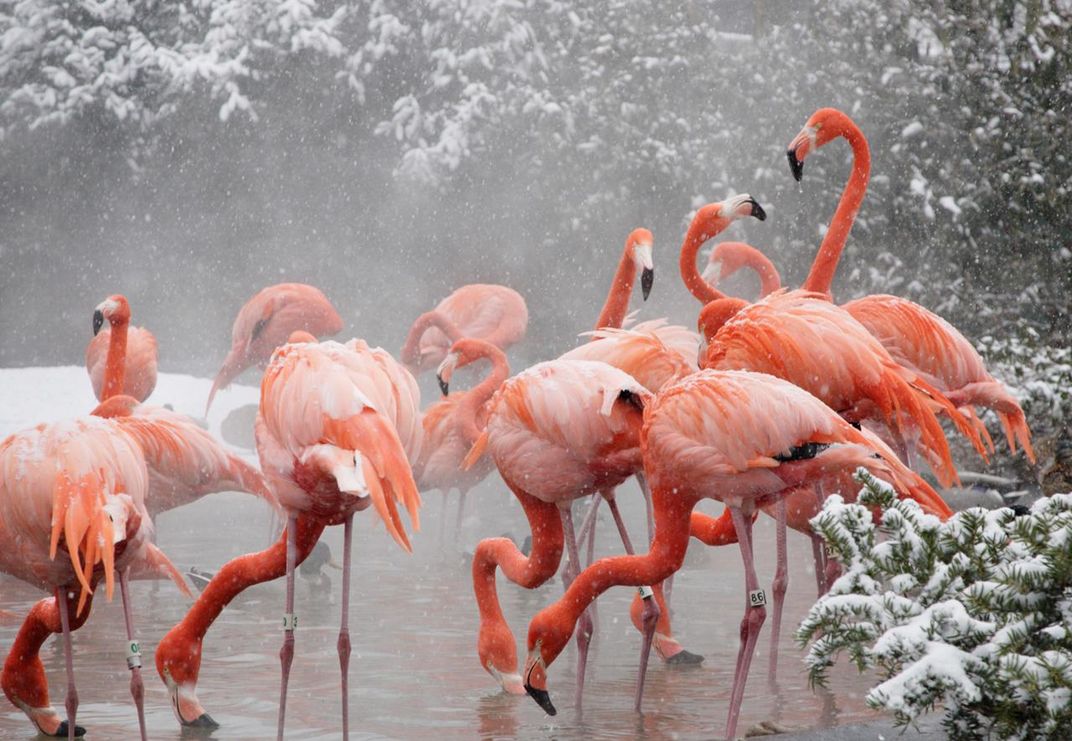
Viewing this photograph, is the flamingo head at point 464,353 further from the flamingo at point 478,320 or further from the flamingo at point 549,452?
the flamingo at point 549,452

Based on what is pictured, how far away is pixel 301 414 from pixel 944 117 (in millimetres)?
6202

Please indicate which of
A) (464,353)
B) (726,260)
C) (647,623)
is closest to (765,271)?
Answer: (726,260)

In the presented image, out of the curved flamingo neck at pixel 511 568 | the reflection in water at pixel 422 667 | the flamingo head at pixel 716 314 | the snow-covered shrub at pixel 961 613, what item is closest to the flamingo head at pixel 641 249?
the flamingo head at pixel 716 314

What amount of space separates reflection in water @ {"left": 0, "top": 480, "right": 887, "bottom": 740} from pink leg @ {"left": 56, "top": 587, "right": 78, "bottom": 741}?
20 cm

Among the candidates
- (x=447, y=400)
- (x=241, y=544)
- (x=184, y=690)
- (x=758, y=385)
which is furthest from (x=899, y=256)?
(x=184, y=690)

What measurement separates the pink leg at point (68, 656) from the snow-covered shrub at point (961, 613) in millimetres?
2000

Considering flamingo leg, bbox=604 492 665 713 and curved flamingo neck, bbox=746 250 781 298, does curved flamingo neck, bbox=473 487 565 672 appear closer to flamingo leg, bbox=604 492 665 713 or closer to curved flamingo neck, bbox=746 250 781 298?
flamingo leg, bbox=604 492 665 713

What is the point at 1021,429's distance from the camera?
4.89 m

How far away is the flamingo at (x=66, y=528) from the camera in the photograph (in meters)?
3.38

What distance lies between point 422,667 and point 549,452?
0.99m

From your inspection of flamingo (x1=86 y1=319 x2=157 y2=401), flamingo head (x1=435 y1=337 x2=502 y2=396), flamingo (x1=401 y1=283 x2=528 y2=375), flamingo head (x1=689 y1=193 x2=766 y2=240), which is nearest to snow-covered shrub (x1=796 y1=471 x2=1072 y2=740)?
flamingo head (x1=689 y1=193 x2=766 y2=240)

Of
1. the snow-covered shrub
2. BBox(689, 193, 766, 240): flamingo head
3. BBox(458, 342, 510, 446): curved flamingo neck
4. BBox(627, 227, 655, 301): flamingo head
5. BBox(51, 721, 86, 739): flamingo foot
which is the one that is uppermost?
BBox(689, 193, 766, 240): flamingo head

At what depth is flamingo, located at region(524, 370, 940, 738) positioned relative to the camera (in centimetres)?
333

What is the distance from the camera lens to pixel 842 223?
5.17 metres
